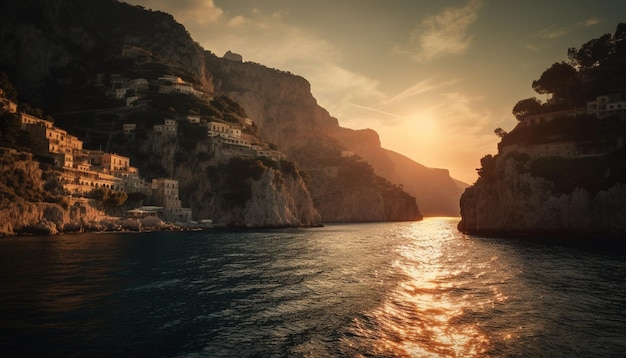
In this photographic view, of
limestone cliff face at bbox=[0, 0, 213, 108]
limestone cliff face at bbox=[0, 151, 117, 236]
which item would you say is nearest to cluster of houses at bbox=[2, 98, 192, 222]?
limestone cliff face at bbox=[0, 151, 117, 236]

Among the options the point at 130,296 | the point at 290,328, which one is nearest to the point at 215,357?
the point at 290,328

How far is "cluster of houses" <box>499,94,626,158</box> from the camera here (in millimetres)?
77188

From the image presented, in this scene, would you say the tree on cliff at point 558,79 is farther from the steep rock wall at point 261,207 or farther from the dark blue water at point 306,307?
the steep rock wall at point 261,207

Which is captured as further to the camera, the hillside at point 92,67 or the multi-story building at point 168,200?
Result: the hillside at point 92,67

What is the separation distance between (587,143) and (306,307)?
266 feet

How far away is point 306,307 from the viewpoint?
953 inches

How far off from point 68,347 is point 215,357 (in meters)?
6.64

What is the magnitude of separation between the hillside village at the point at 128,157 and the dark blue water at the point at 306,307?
162ft

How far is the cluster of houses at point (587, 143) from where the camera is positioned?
77.2 meters

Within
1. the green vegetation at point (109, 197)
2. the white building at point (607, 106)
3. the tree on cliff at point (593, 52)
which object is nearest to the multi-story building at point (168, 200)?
the green vegetation at point (109, 197)

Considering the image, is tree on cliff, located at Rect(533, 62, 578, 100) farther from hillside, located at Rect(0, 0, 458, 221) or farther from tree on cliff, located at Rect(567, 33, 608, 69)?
hillside, located at Rect(0, 0, 458, 221)

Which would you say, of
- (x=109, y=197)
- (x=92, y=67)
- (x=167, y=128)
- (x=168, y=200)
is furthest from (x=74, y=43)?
(x=109, y=197)

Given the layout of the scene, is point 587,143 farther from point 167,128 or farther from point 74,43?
point 74,43

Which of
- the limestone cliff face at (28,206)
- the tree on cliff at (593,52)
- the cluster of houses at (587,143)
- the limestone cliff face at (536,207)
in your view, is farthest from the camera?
the tree on cliff at (593,52)
